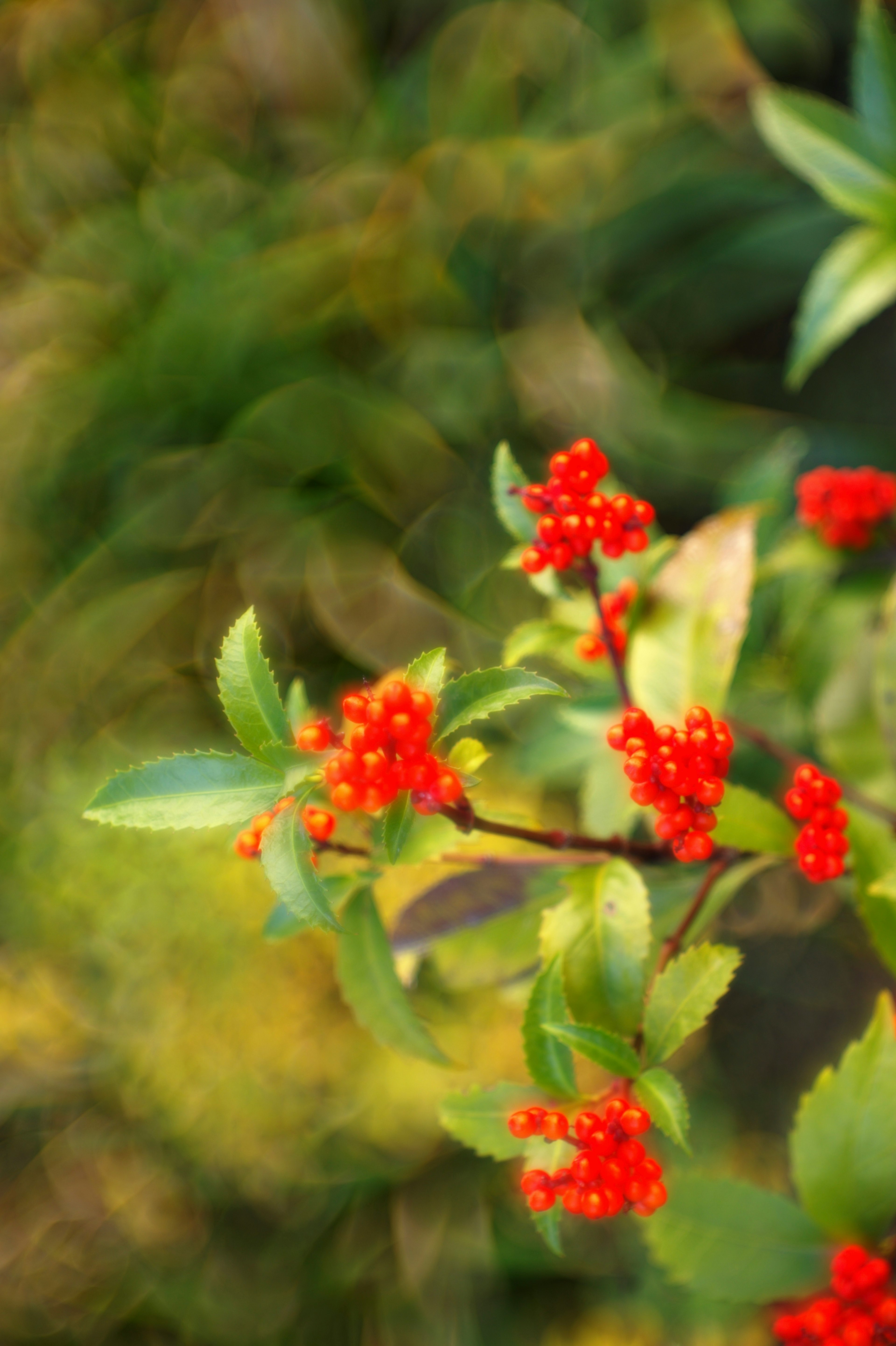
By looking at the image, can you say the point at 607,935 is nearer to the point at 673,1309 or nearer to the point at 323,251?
the point at 673,1309

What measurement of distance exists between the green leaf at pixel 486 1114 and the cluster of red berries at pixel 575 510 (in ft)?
1.23

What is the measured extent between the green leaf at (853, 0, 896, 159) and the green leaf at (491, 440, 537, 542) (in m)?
0.60

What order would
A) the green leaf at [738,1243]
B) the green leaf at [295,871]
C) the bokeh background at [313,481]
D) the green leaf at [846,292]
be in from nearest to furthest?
the green leaf at [295,871] < the green leaf at [738,1243] < the green leaf at [846,292] < the bokeh background at [313,481]

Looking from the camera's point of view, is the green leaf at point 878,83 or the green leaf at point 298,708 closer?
the green leaf at point 298,708

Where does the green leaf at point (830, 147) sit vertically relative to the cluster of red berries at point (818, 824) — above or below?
above

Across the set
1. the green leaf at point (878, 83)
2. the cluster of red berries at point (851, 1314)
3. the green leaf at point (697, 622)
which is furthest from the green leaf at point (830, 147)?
the cluster of red berries at point (851, 1314)

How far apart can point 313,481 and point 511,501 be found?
Answer: 3.60 ft

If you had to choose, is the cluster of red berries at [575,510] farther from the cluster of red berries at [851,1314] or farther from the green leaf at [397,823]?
the cluster of red berries at [851,1314]

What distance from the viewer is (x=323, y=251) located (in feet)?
5.28

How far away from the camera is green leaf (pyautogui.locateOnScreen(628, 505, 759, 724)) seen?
72cm

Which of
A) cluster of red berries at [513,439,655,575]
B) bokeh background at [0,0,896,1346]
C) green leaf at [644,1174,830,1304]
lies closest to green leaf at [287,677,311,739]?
cluster of red berries at [513,439,655,575]

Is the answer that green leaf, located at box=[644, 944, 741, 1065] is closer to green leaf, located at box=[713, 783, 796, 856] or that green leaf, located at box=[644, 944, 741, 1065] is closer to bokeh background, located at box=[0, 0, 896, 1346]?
green leaf, located at box=[713, 783, 796, 856]

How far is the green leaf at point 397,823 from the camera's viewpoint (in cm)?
51

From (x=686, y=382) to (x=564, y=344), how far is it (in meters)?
0.29
